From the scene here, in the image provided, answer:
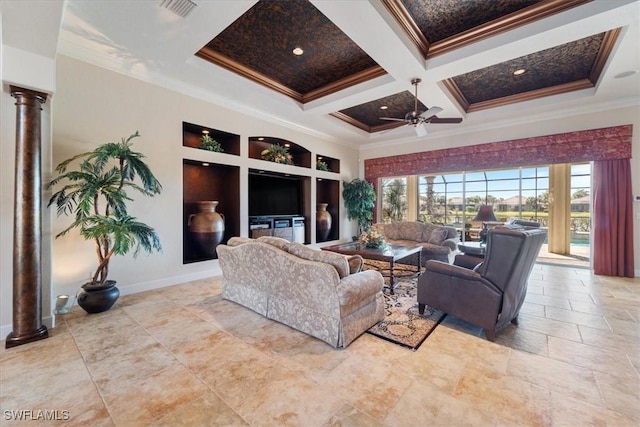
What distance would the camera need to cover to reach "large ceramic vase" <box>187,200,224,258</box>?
4.59 meters

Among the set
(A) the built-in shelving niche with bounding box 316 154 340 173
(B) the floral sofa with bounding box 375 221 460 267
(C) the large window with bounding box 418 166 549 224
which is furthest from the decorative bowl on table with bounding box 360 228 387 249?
(C) the large window with bounding box 418 166 549 224

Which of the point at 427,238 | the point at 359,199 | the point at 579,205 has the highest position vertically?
the point at 359,199

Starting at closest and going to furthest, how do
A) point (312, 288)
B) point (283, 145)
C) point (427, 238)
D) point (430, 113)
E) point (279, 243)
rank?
point (312, 288)
point (279, 243)
point (430, 113)
point (427, 238)
point (283, 145)

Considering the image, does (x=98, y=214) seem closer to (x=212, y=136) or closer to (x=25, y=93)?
(x=25, y=93)

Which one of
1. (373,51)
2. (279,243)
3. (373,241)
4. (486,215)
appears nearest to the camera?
(279,243)

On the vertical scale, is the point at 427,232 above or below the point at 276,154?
below

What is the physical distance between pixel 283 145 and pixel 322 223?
2202 millimetres

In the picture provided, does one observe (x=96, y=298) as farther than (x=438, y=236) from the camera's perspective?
No

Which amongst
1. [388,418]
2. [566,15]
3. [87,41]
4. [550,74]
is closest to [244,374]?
[388,418]

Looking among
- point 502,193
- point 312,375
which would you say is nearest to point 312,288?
point 312,375

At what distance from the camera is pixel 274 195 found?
6.10m

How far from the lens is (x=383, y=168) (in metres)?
7.73

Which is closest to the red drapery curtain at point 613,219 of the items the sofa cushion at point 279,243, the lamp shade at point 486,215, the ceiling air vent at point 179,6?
the lamp shade at point 486,215

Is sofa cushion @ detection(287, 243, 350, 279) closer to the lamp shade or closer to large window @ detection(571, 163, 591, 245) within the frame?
the lamp shade
